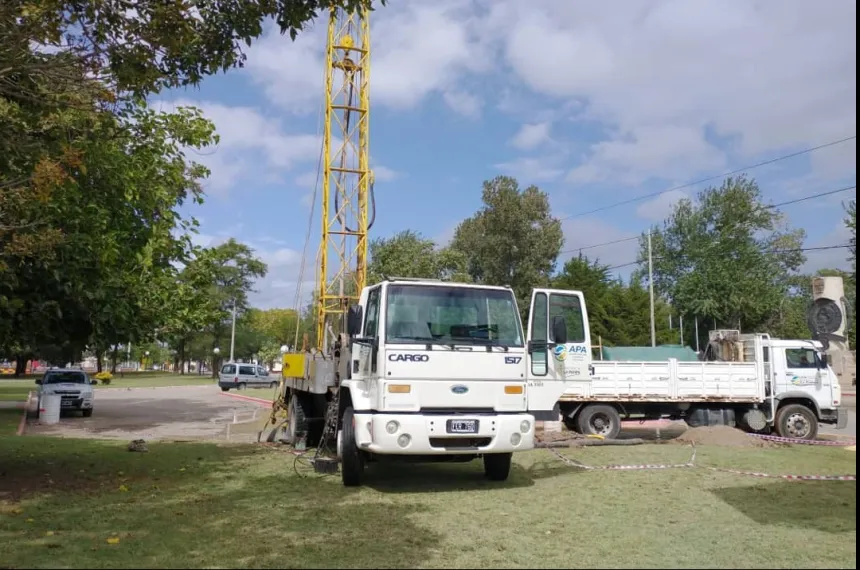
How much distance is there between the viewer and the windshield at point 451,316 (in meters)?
8.95

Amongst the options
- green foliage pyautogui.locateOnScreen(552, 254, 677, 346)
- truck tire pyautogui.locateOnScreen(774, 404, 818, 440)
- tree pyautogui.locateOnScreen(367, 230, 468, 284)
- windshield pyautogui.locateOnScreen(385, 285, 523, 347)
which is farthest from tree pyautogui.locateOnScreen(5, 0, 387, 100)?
green foliage pyautogui.locateOnScreen(552, 254, 677, 346)

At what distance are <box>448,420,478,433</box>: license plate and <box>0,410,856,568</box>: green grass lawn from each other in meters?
0.76

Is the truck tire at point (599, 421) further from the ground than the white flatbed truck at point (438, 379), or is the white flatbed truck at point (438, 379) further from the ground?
the white flatbed truck at point (438, 379)

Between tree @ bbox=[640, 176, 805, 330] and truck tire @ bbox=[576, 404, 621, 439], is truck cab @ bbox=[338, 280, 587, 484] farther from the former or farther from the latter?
tree @ bbox=[640, 176, 805, 330]

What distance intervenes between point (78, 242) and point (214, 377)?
66198mm

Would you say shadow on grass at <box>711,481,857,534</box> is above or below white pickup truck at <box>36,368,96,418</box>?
below

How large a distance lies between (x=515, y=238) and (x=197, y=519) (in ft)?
139

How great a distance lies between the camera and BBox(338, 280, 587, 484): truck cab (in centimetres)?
861

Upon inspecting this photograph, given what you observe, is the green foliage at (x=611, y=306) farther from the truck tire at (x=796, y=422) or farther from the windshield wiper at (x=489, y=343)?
the windshield wiper at (x=489, y=343)

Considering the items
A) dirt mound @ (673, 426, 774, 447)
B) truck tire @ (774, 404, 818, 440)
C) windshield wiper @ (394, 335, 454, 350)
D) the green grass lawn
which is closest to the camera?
the green grass lawn

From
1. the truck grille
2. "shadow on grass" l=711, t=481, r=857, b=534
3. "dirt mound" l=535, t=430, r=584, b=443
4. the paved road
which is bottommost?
the paved road

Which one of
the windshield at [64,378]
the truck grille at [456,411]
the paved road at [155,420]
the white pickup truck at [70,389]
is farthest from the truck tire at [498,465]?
the windshield at [64,378]

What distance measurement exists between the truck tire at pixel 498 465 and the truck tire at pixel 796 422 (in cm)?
991

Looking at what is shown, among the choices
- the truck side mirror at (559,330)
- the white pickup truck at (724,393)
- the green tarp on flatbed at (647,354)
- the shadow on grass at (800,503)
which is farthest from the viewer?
the green tarp on flatbed at (647,354)
